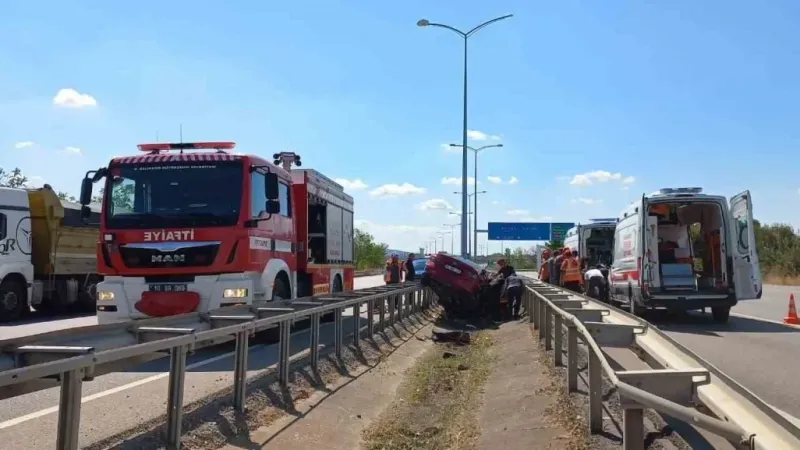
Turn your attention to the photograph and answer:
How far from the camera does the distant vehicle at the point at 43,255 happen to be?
57.8 ft

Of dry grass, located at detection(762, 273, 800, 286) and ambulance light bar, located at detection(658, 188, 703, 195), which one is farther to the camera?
dry grass, located at detection(762, 273, 800, 286)

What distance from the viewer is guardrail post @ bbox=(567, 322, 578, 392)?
6.89 m

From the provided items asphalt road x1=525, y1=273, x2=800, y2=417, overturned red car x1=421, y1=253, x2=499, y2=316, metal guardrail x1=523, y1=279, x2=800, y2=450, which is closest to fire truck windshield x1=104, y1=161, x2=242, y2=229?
metal guardrail x1=523, y1=279, x2=800, y2=450

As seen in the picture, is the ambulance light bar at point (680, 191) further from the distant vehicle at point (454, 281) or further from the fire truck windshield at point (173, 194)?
the fire truck windshield at point (173, 194)

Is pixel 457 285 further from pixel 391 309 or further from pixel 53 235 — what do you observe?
pixel 53 235

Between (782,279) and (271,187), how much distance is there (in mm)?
46384

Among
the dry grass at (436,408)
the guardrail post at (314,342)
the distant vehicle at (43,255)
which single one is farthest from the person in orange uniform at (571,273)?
the distant vehicle at (43,255)

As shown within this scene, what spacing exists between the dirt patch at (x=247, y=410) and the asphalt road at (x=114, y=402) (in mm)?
446

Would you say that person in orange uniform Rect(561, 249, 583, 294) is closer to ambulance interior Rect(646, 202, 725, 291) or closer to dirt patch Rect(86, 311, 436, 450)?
ambulance interior Rect(646, 202, 725, 291)

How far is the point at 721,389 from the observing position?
383cm

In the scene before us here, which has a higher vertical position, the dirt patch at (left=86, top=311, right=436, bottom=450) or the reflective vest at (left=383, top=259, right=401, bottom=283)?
the reflective vest at (left=383, top=259, right=401, bottom=283)

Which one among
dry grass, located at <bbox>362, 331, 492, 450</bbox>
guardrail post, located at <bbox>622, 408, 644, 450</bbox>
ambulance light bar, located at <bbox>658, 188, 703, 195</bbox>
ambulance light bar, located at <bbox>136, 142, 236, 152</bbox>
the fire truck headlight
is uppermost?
ambulance light bar, located at <bbox>136, 142, 236, 152</bbox>

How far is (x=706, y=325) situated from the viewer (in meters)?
15.7

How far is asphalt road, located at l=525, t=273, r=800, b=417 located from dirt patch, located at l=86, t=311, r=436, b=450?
4610 millimetres
